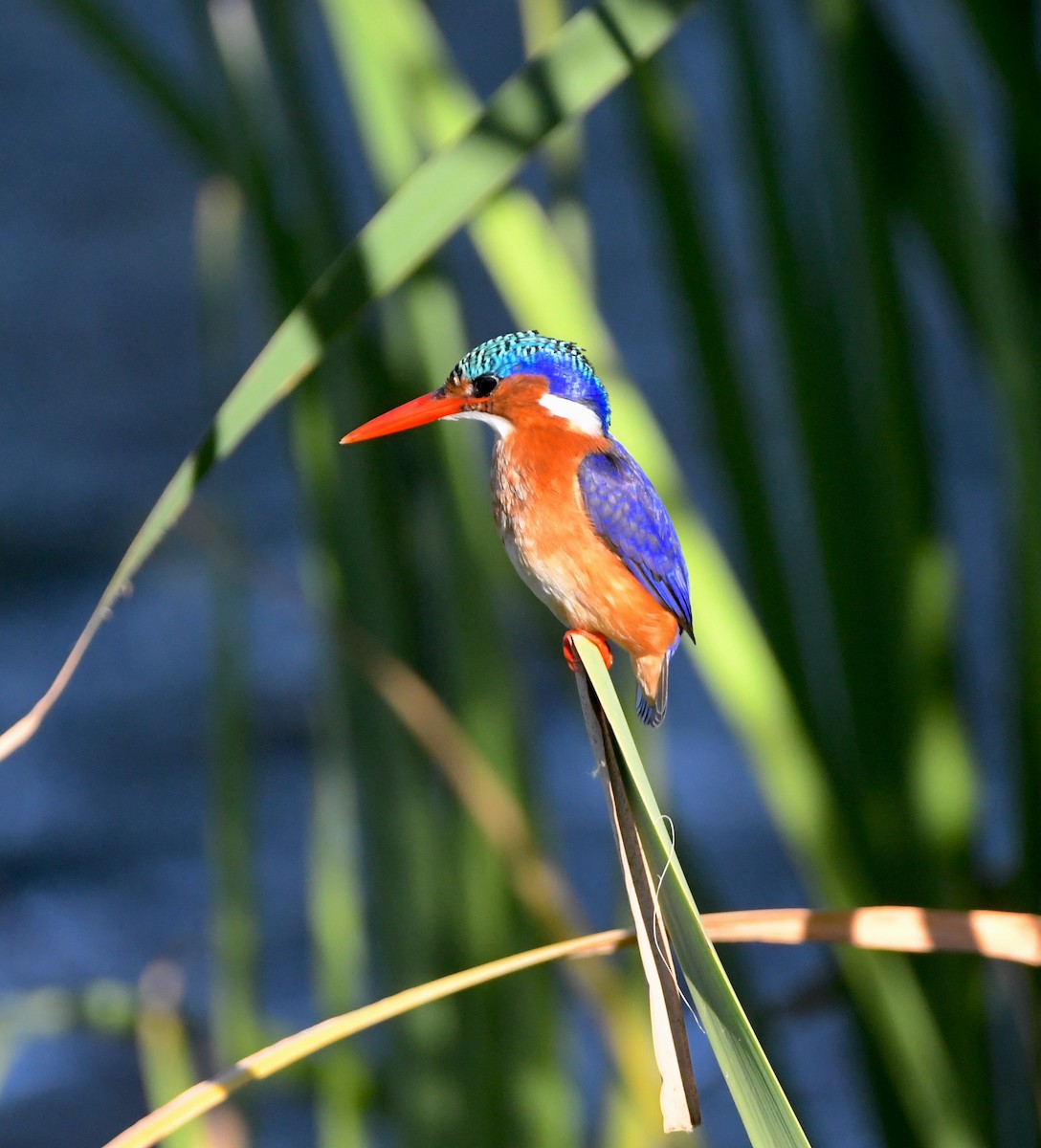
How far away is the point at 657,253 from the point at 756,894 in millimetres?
1565

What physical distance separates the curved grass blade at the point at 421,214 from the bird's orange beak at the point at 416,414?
0.11ft

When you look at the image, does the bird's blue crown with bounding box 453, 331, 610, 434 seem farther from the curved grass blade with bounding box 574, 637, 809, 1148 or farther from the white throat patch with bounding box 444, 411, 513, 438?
the curved grass blade with bounding box 574, 637, 809, 1148

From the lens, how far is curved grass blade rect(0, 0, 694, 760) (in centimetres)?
45

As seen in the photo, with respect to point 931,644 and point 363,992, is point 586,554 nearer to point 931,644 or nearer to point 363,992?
point 931,644

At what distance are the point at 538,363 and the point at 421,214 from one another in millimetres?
99

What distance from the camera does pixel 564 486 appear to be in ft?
1.81

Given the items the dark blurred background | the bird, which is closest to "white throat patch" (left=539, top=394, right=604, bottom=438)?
the bird

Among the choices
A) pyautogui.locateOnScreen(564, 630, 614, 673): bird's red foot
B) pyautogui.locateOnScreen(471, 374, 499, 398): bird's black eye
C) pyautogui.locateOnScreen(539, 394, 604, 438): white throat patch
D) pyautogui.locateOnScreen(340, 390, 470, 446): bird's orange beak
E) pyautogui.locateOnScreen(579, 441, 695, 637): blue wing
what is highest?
pyautogui.locateOnScreen(471, 374, 499, 398): bird's black eye

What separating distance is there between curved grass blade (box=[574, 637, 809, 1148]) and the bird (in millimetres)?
121

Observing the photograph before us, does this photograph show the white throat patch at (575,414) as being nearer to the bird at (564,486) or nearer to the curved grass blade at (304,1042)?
the bird at (564,486)

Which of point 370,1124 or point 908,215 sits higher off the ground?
point 908,215

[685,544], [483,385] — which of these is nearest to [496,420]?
[483,385]

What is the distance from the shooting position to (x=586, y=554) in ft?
1.78

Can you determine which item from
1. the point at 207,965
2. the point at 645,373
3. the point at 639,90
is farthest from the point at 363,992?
the point at 645,373
